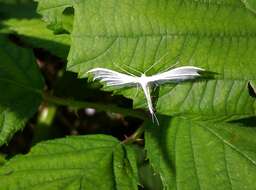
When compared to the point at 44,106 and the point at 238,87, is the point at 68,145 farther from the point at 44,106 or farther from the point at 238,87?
the point at 44,106

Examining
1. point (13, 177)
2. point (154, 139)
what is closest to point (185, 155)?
point (154, 139)

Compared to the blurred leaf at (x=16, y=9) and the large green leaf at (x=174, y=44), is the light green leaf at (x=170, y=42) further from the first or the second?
the blurred leaf at (x=16, y=9)

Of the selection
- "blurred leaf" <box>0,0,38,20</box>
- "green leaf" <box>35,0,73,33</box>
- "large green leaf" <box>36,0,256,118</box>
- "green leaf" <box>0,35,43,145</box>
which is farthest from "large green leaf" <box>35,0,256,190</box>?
"blurred leaf" <box>0,0,38,20</box>

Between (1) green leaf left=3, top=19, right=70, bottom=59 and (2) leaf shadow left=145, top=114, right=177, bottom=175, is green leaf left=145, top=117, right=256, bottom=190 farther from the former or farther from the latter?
(1) green leaf left=3, top=19, right=70, bottom=59

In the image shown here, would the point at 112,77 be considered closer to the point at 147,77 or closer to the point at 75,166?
the point at 147,77

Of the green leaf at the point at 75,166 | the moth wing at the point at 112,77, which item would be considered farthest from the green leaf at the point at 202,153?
the moth wing at the point at 112,77

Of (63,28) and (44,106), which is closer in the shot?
(63,28)

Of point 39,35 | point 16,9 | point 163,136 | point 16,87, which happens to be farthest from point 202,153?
point 16,9

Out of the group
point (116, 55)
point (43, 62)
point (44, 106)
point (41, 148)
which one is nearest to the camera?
point (116, 55)
